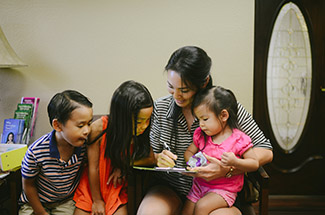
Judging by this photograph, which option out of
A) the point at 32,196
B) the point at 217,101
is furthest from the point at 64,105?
the point at 217,101

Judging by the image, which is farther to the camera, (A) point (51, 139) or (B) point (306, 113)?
(B) point (306, 113)

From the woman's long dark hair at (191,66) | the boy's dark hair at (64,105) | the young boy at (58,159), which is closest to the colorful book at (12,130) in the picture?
the young boy at (58,159)

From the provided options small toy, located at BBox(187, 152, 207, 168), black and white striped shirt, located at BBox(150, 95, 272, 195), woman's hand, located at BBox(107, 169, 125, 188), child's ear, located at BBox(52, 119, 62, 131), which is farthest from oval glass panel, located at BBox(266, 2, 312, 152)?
child's ear, located at BBox(52, 119, 62, 131)

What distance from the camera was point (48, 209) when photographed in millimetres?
1758

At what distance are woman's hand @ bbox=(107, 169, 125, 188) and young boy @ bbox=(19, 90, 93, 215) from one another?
7.6 inches

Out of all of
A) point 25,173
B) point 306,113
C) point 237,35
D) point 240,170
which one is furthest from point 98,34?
point 306,113

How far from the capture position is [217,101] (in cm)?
165

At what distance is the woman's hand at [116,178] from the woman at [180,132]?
0.55 feet

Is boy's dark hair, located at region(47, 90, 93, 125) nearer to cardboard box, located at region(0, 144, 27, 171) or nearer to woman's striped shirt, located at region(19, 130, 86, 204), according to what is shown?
woman's striped shirt, located at region(19, 130, 86, 204)

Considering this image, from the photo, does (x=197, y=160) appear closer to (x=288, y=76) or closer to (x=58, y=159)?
(x=58, y=159)

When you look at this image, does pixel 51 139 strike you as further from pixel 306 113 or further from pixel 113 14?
pixel 306 113

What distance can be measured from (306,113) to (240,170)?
147 centimetres

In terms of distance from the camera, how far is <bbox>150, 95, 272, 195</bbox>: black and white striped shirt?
1794mm

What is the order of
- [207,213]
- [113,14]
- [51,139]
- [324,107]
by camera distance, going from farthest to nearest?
[324,107] < [113,14] < [51,139] < [207,213]
